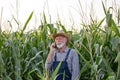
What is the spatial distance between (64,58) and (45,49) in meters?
0.81

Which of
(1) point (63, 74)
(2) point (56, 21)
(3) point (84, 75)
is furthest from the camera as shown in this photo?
(2) point (56, 21)

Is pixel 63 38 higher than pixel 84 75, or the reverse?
pixel 63 38

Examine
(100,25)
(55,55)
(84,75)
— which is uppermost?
(100,25)

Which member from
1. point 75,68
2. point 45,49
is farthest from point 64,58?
point 45,49

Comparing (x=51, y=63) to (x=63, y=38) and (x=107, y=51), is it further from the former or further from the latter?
(x=107, y=51)

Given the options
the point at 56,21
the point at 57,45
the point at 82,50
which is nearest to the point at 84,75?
the point at 82,50

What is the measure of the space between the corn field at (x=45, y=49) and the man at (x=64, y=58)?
0.10 meters

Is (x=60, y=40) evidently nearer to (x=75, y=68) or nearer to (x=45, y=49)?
(x=75, y=68)

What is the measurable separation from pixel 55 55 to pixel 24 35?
1445 millimetres

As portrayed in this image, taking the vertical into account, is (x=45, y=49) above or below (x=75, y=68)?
above

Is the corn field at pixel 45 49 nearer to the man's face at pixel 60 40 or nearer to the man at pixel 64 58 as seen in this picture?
the man at pixel 64 58

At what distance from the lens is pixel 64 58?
4.02 meters

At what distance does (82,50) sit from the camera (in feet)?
15.1

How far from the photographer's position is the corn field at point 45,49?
3.94 metres
